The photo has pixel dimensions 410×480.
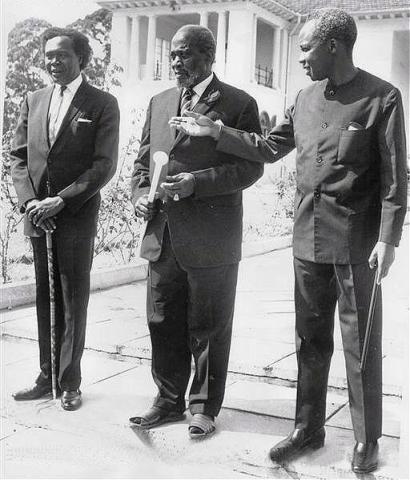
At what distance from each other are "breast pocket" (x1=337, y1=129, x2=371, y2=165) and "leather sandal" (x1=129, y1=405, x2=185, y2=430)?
4.66 feet

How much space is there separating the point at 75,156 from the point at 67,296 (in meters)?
0.68

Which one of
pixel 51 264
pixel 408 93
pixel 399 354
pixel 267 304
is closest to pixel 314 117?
pixel 408 93

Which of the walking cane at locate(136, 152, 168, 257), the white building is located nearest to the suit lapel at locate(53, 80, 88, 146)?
the white building

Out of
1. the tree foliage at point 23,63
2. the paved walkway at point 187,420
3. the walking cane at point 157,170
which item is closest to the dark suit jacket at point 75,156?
the tree foliage at point 23,63

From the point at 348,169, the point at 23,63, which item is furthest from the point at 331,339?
the point at 23,63

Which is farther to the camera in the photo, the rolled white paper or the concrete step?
the rolled white paper

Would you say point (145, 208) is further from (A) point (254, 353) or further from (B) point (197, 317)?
(A) point (254, 353)

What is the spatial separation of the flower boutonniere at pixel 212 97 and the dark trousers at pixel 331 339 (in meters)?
0.77

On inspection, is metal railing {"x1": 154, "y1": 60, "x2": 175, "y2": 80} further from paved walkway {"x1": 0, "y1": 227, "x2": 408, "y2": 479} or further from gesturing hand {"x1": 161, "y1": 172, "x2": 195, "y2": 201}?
paved walkway {"x1": 0, "y1": 227, "x2": 408, "y2": 479}

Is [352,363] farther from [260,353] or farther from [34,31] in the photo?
[34,31]

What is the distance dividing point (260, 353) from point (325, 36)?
2.01 metres

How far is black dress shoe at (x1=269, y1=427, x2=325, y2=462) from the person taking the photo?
2.87 metres

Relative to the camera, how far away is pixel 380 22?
9.14 ft

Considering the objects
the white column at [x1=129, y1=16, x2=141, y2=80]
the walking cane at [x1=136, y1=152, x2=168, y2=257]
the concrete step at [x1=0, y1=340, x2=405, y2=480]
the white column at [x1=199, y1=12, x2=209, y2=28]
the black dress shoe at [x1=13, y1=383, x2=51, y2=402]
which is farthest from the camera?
the black dress shoe at [x1=13, y1=383, x2=51, y2=402]
